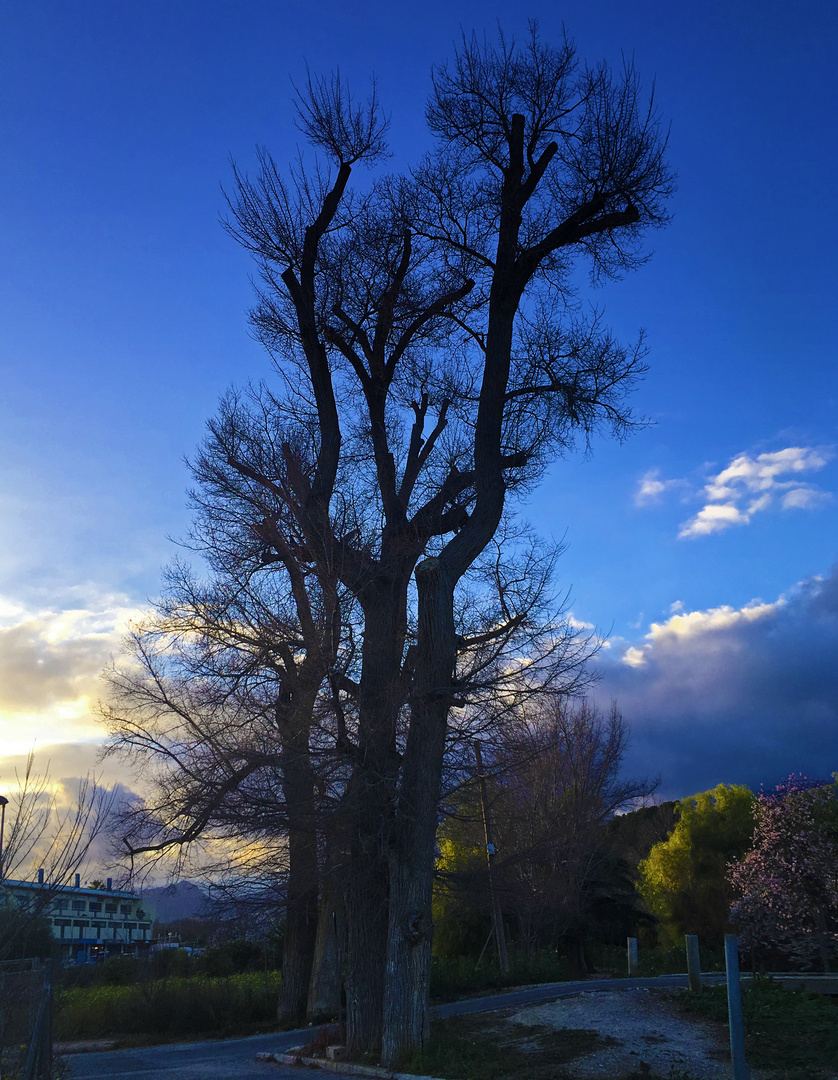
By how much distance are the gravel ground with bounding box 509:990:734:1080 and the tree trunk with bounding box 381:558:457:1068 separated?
2.12 m

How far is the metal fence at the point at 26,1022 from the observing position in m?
6.73

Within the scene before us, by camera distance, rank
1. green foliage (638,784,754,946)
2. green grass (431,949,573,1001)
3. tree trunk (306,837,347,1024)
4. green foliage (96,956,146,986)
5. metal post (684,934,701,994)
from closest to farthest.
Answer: metal post (684,934,701,994), tree trunk (306,837,347,1024), green grass (431,949,573,1001), green foliage (96,956,146,986), green foliage (638,784,754,946)

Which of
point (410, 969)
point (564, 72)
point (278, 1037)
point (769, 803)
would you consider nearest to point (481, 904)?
point (410, 969)

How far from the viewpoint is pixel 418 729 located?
37.5 feet

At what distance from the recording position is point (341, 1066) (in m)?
11.1

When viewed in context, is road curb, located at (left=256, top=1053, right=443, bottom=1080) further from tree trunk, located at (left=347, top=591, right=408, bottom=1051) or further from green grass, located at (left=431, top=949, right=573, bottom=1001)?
green grass, located at (left=431, top=949, right=573, bottom=1001)

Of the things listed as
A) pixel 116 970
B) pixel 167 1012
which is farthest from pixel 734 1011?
pixel 116 970

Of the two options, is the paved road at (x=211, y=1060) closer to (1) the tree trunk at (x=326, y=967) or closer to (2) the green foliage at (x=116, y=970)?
(1) the tree trunk at (x=326, y=967)

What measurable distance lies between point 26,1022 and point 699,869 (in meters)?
29.6

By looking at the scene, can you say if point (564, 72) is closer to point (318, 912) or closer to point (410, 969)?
point (410, 969)

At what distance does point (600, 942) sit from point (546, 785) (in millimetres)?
9517

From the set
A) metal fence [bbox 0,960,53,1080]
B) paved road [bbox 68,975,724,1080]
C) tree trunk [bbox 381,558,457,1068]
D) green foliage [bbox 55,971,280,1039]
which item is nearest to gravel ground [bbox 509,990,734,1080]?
paved road [bbox 68,975,724,1080]

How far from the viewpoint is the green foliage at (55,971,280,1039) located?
1738 cm

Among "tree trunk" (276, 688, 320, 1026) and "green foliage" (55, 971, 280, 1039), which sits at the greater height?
"tree trunk" (276, 688, 320, 1026)
